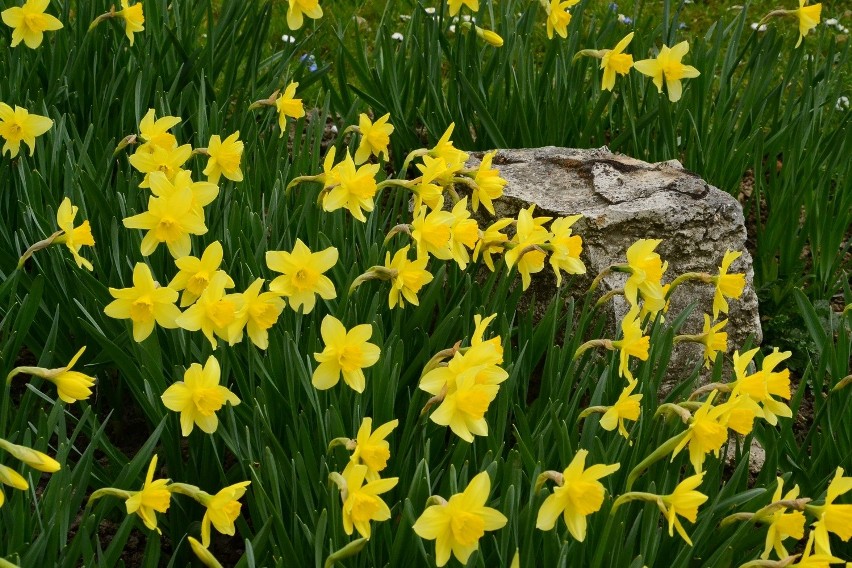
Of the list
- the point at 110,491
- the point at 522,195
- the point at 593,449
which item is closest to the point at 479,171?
the point at 522,195

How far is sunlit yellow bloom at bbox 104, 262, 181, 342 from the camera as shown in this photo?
1.83 meters

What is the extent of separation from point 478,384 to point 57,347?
46.3 inches

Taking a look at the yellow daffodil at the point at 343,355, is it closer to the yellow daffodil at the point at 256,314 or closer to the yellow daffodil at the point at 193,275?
the yellow daffodil at the point at 256,314

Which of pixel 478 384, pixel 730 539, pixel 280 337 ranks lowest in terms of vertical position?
pixel 730 539

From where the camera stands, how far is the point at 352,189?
7.38 feet

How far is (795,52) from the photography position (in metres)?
3.38

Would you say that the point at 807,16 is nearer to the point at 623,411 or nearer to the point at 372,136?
the point at 372,136

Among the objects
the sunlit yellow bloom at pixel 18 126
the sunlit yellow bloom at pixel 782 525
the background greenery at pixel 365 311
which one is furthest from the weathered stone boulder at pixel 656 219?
the sunlit yellow bloom at pixel 18 126

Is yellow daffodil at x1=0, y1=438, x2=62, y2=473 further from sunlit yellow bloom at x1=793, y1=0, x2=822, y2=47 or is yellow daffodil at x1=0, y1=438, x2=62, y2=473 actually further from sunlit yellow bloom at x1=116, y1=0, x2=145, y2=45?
sunlit yellow bloom at x1=793, y1=0, x2=822, y2=47

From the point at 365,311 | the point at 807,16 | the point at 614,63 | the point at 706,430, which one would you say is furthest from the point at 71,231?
the point at 807,16

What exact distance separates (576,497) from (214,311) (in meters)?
0.71

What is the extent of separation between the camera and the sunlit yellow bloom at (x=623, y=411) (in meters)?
1.77

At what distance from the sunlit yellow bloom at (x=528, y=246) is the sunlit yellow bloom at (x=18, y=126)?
1.16 metres

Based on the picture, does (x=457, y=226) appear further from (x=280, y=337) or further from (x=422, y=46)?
(x=422, y=46)
